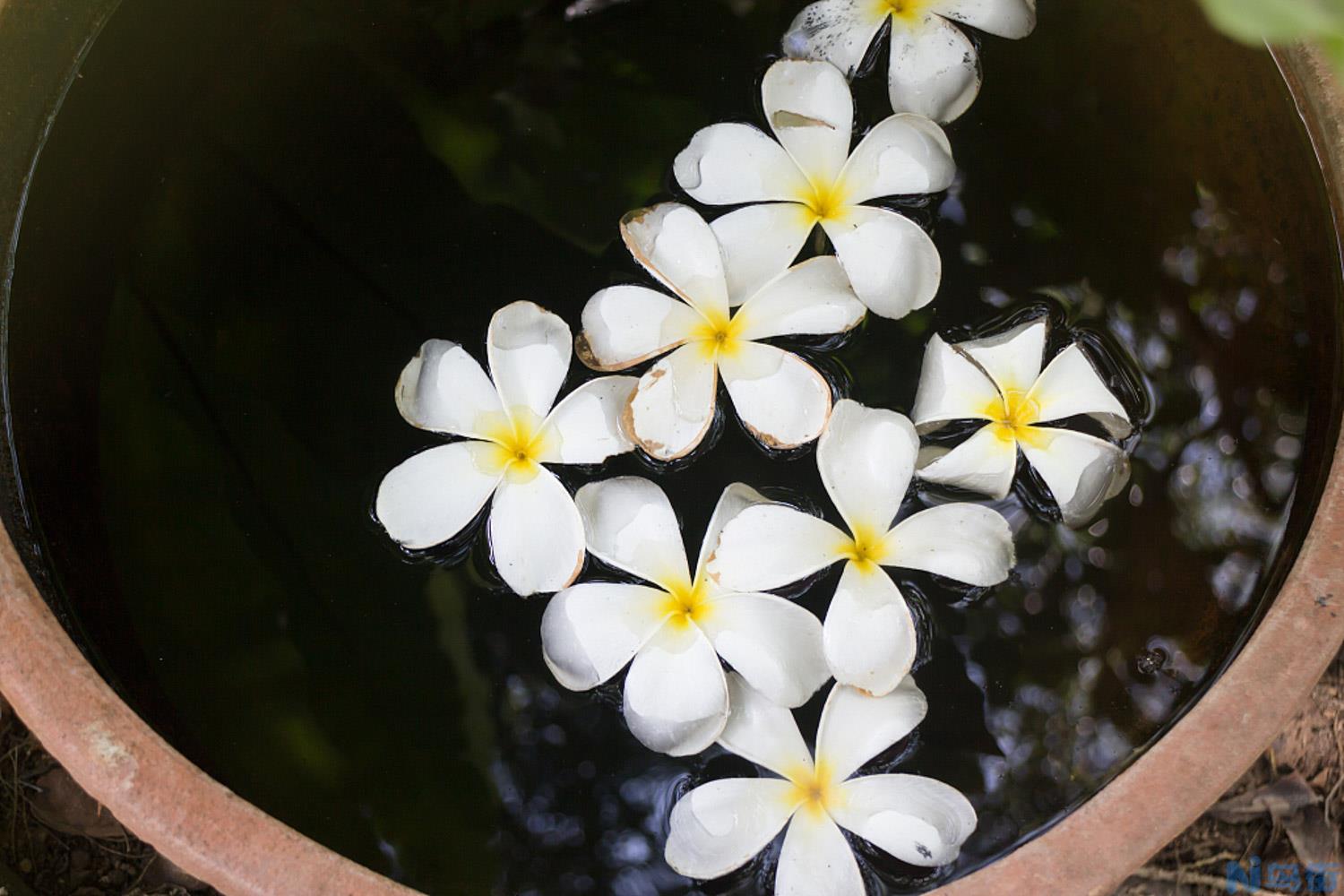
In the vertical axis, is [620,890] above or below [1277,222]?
below

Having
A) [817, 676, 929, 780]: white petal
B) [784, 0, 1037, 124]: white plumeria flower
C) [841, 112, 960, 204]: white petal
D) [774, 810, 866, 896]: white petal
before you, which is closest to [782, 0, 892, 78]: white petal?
[784, 0, 1037, 124]: white plumeria flower

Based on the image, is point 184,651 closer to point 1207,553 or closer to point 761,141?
point 761,141

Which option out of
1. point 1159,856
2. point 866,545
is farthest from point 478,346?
point 1159,856

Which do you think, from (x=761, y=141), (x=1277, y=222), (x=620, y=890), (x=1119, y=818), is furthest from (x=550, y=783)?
(x=1277, y=222)

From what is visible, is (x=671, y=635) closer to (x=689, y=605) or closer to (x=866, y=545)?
(x=689, y=605)

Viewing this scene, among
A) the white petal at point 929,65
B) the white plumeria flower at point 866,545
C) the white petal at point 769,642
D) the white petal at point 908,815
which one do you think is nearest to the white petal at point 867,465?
the white plumeria flower at point 866,545

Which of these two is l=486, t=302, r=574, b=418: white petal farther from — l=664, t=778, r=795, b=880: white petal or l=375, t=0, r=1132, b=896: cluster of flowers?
l=664, t=778, r=795, b=880: white petal
